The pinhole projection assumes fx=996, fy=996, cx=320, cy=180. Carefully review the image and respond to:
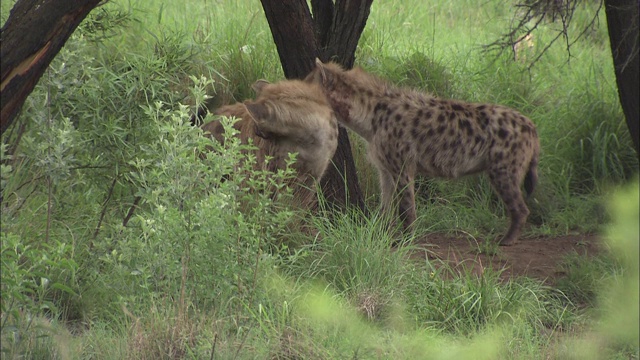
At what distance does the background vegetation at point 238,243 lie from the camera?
138 inches

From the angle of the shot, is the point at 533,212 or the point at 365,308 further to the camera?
the point at 533,212

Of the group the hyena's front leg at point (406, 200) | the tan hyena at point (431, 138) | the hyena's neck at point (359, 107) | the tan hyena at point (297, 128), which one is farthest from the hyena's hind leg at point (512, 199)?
the tan hyena at point (297, 128)

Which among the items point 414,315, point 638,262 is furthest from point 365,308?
point 638,262

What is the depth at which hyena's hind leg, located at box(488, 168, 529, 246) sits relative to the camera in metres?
5.29

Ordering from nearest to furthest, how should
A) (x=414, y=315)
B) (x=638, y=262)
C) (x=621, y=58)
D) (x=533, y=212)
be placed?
(x=638, y=262) → (x=414, y=315) → (x=621, y=58) → (x=533, y=212)

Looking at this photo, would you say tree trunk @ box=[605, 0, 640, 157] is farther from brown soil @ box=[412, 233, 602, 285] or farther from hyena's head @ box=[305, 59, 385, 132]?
hyena's head @ box=[305, 59, 385, 132]

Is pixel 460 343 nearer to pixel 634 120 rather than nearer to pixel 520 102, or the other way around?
pixel 634 120

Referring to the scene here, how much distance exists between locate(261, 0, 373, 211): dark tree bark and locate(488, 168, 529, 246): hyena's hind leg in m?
0.75

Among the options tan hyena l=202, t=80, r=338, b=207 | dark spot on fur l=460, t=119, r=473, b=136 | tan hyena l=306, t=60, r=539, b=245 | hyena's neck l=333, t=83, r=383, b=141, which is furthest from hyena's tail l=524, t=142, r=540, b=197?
tan hyena l=202, t=80, r=338, b=207

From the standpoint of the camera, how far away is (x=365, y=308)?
406 centimetres

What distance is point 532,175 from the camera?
17.9ft

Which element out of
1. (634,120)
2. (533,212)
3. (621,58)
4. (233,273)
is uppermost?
(621,58)

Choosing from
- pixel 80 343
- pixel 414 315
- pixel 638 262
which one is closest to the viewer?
pixel 638 262

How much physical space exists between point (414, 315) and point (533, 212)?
2115 millimetres
